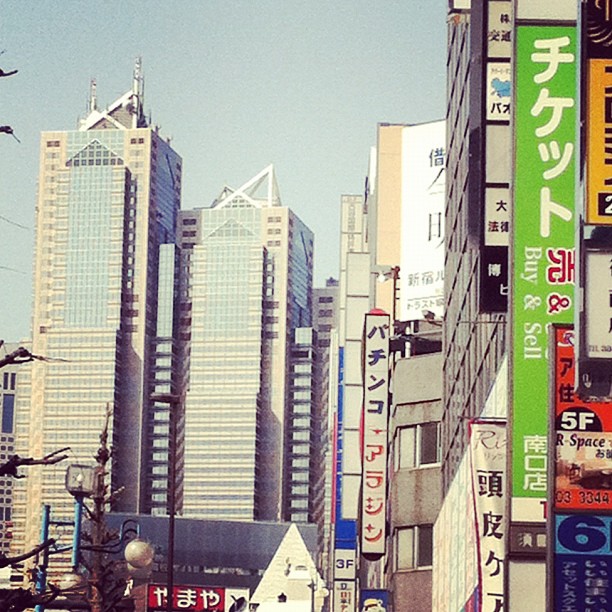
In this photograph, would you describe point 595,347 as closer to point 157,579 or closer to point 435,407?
point 435,407

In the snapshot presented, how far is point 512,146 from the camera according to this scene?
3027cm

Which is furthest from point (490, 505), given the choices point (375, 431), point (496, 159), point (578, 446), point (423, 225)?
point (423, 225)

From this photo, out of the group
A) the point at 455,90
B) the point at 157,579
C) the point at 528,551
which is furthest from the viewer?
the point at 157,579

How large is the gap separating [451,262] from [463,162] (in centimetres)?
945

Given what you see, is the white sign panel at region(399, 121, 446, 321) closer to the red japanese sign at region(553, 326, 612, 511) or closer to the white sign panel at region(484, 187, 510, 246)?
the white sign panel at region(484, 187, 510, 246)

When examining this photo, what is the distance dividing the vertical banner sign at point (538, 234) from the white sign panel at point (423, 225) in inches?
2149

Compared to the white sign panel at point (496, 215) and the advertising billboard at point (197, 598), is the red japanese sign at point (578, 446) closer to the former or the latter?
the white sign panel at point (496, 215)

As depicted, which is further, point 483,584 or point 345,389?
point 345,389

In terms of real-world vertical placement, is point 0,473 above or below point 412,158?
below

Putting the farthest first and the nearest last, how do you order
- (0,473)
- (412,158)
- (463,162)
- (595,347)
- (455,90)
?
(412,158), (455,90), (463,162), (0,473), (595,347)

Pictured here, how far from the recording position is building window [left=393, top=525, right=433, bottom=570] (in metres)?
64.3

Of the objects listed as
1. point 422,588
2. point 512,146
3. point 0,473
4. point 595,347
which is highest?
point 512,146

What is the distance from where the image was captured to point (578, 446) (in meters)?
27.6

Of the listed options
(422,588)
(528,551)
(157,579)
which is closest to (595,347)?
(528,551)
